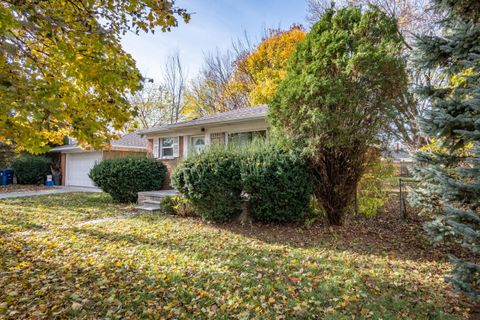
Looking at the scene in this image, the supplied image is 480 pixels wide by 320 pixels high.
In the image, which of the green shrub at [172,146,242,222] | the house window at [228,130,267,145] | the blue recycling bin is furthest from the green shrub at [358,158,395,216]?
the blue recycling bin

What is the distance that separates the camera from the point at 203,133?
11859 millimetres

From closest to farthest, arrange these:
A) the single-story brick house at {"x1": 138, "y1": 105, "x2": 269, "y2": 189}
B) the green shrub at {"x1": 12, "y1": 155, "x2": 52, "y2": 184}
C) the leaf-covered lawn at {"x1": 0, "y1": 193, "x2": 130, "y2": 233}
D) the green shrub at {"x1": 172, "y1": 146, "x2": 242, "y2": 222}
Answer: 1. the green shrub at {"x1": 172, "y1": 146, "x2": 242, "y2": 222}
2. the leaf-covered lawn at {"x1": 0, "y1": 193, "x2": 130, "y2": 233}
3. the single-story brick house at {"x1": 138, "y1": 105, "x2": 269, "y2": 189}
4. the green shrub at {"x1": 12, "y1": 155, "x2": 52, "y2": 184}

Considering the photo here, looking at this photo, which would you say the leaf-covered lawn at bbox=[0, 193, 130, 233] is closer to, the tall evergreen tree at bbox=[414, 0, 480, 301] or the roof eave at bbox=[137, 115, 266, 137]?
the roof eave at bbox=[137, 115, 266, 137]

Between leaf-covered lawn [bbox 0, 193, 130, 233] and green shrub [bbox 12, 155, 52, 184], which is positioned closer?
leaf-covered lawn [bbox 0, 193, 130, 233]

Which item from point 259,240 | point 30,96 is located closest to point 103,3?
point 30,96

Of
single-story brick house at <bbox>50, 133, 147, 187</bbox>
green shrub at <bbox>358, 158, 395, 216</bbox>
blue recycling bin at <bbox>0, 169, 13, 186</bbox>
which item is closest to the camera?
green shrub at <bbox>358, 158, 395, 216</bbox>

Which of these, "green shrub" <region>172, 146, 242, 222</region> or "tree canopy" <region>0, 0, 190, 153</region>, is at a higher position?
"tree canopy" <region>0, 0, 190, 153</region>

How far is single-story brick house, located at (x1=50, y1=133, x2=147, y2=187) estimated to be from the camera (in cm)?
1723

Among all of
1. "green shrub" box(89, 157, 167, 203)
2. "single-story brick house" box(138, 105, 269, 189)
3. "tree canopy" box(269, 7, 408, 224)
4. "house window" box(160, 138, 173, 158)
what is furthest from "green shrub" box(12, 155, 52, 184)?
"tree canopy" box(269, 7, 408, 224)

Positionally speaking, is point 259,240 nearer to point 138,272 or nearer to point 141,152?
point 138,272

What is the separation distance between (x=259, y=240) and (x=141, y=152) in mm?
14676

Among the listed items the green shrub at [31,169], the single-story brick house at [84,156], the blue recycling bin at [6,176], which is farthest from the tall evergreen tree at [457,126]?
the blue recycling bin at [6,176]

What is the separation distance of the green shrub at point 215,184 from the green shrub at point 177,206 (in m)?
0.89

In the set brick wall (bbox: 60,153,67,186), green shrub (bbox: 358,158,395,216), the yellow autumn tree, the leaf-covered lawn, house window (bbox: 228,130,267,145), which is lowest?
the leaf-covered lawn
